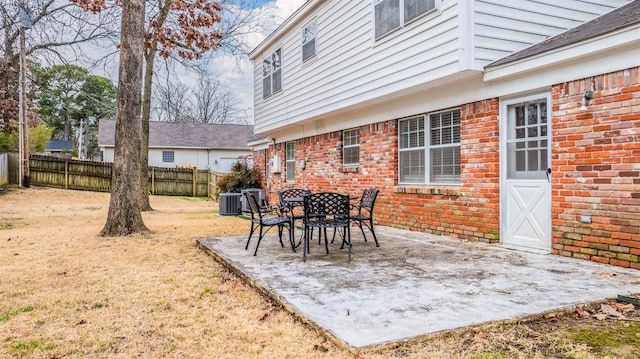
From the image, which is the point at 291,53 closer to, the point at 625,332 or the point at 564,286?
the point at 564,286

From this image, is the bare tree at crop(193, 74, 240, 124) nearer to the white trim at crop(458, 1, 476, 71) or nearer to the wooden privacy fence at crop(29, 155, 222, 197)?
the wooden privacy fence at crop(29, 155, 222, 197)

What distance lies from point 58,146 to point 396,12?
38.0 metres

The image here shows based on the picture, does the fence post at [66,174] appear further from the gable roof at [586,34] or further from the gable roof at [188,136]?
the gable roof at [586,34]

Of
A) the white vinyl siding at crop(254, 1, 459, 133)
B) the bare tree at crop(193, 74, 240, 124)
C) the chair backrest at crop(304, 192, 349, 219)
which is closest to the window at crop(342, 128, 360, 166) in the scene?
the white vinyl siding at crop(254, 1, 459, 133)

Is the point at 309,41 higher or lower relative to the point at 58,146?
higher

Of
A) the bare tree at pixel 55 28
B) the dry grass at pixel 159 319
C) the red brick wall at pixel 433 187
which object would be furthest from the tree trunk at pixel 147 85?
the dry grass at pixel 159 319

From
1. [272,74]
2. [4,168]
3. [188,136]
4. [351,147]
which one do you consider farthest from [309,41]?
[188,136]

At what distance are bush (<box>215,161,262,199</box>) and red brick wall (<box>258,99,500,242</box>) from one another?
416 centimetres

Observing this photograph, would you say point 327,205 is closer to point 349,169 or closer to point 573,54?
point 573,54

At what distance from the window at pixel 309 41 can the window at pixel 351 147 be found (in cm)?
203

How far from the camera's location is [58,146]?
36688mm

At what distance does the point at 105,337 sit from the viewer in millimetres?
2906

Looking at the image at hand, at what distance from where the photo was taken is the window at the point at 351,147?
9.39 metres

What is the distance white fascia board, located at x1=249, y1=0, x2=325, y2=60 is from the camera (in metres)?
9.59
